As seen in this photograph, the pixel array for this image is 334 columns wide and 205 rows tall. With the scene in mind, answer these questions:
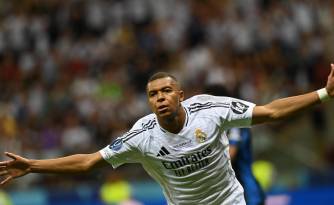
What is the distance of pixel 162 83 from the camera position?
269 inches

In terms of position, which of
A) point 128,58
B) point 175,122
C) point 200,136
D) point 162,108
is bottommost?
point 200,136

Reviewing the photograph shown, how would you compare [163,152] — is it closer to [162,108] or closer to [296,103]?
[162,108]

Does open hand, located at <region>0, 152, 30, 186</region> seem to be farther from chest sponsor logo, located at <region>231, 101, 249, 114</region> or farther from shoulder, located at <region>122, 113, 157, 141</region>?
chest sponsor logo, located at <region>231, 101, 249, 114</region>

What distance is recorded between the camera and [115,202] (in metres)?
12.3

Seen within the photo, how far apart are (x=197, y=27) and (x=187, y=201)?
1002 centimetres

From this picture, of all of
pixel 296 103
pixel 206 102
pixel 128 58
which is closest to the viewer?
pixel 296 103

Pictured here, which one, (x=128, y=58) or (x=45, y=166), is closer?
(x=45, y=166)

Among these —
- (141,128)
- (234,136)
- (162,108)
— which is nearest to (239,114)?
(162,108)

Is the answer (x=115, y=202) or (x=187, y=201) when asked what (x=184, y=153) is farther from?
(x=115, y=202)

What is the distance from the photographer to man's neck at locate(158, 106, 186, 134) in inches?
271

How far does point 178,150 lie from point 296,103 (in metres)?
1.03

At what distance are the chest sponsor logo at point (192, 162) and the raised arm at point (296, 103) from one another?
0.59 metres

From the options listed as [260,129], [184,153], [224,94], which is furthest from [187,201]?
[260,129]

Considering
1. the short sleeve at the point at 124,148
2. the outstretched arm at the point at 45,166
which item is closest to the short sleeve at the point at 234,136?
the short sleeve at the point at 124,148
